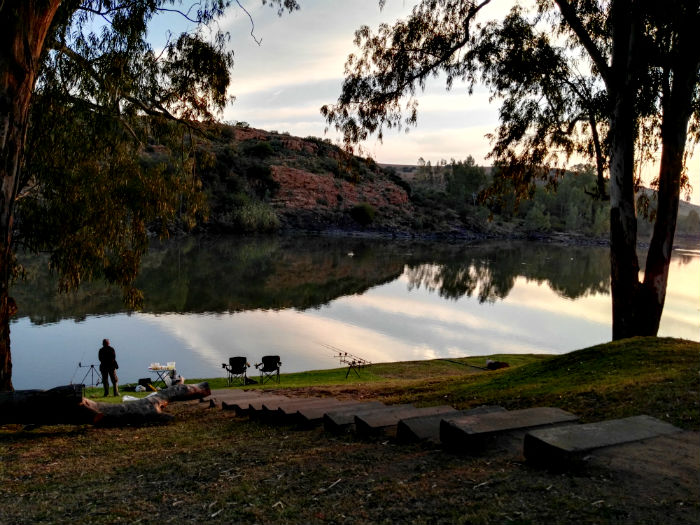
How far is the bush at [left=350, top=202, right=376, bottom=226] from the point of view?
67125mm

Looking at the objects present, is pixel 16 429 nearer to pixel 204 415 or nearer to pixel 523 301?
pixel 204 415

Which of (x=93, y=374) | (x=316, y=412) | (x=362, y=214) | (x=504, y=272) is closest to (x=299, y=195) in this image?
(x=362, y=214)

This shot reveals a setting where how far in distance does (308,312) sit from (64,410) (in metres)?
20.3

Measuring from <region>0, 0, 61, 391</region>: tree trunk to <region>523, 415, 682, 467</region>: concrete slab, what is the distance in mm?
5775

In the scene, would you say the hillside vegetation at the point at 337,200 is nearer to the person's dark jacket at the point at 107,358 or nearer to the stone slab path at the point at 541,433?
the person's dark jacket at the point at 107,358

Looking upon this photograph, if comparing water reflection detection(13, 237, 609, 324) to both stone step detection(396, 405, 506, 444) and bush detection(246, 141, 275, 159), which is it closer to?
stone step detection(396, 405, 506, 444)

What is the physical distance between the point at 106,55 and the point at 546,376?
8.23 m

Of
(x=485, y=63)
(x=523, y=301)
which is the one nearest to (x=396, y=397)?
(x=485, y=63)

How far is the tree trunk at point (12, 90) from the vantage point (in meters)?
5.79

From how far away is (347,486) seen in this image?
9.43 ft

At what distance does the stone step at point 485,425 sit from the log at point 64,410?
3.64m

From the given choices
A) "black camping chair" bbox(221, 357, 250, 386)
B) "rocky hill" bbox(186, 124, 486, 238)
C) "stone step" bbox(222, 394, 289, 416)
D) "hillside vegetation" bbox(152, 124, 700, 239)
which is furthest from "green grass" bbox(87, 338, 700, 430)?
"rocky hill" bbox(186, 124, 486, 238)

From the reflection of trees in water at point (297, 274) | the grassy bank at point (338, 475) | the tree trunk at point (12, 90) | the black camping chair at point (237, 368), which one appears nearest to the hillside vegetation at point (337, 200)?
the reflection of trees in water at point (297, 274)

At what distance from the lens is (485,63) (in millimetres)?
10344
